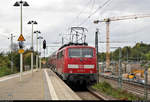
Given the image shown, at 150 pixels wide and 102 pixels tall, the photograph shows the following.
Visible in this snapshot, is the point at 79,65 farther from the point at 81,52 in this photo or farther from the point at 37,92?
the point at 37,92

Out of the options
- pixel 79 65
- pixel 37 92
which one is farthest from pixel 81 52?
pixel 37 92

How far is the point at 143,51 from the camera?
173 feet

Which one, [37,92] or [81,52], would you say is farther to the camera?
[81,52]

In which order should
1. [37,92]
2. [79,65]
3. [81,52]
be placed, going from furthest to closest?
[81,52] < [79,65] < [37,92]

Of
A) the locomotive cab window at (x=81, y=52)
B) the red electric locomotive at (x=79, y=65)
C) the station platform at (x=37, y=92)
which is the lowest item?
the station platform at (x=37, y=92)

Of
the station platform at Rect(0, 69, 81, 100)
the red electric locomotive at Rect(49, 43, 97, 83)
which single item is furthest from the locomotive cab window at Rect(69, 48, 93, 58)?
the station platform at Rect(0, 69, 81, 100)

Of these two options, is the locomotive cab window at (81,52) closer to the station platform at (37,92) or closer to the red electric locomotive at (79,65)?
the red electric locomotive at (79,65)

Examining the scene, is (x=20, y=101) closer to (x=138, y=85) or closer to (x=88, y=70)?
(x=88, y=70)

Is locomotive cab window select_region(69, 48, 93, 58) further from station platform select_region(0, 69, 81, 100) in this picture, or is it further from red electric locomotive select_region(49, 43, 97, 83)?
station platform select_region(0, 69, 81, 100)

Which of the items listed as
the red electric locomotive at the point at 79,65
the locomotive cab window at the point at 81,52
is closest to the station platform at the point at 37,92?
the red electric locomotive at the point at 79,65

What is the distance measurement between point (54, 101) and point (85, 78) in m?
8.23

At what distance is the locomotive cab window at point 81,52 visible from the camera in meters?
17.8

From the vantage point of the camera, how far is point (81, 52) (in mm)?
17828

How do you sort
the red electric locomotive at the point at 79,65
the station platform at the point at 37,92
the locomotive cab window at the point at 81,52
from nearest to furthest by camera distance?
the station platform at the point at 37,92 < the red electric locomotive at the point at 79,65 < the locomotive cab window at the point at 81,52
